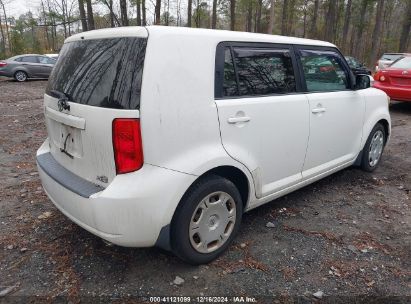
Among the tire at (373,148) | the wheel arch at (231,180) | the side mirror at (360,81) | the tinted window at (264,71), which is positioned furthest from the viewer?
the tire at (373,148)

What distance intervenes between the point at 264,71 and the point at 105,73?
1.39 m

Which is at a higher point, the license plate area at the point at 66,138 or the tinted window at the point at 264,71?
the tinted window at the point at 264,71

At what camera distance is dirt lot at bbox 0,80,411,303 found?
8.29ft

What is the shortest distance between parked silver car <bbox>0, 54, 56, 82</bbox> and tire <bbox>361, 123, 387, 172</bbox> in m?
16.3

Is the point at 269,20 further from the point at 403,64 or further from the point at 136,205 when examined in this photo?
the point at 136,205

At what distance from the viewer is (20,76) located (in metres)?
17.1

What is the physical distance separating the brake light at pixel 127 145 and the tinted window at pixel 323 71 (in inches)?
77.9

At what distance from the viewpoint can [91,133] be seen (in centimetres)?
238

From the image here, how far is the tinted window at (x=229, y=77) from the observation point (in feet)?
8.87

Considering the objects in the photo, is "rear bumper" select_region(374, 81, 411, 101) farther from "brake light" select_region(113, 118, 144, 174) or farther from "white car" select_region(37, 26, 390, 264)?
"brake light" select_region(113, 118, 144, 174)

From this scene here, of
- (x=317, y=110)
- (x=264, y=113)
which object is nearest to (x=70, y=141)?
(x=264, y=113)

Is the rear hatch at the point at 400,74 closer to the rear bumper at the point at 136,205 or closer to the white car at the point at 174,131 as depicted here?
the white car at the point at 174,131

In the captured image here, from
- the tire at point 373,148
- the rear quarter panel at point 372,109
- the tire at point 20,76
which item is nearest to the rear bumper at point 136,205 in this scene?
the rear quarter panel at point 372,109

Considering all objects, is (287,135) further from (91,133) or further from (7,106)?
(7,106)
